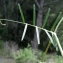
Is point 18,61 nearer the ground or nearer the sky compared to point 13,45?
nearer the sky

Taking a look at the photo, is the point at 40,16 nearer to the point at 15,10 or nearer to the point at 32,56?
the point at 15,10

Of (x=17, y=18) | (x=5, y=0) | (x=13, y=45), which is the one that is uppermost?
(x=5, y=0)

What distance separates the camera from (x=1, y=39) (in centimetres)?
803

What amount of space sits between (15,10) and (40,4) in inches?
55.9

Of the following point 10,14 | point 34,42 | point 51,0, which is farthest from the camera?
point 10,14

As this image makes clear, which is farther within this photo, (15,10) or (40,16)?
(15,10)

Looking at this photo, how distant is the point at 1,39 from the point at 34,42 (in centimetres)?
138

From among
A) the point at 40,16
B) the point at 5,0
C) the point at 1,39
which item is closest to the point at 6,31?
the point at 1,39

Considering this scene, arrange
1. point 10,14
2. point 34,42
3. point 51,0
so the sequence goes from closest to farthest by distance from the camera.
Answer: point 51,0
point 34,42
point 10,14

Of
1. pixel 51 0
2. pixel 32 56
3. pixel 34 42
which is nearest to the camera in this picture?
pixel 32 56

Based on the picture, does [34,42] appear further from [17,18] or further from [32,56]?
[32,56]

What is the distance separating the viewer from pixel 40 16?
7059mm

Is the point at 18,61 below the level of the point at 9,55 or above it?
above

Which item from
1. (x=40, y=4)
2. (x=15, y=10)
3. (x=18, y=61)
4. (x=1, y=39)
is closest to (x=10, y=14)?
(x=15, y=10)
